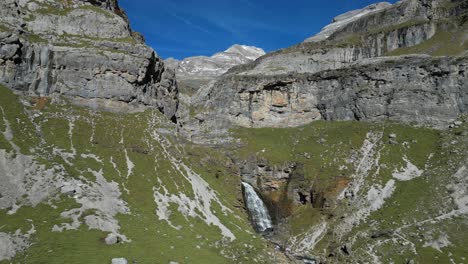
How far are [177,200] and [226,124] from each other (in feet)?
133

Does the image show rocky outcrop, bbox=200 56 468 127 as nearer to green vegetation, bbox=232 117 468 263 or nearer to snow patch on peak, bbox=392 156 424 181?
green vegetation, bbox=232 117 468 263

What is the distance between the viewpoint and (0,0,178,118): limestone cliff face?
3051 inches

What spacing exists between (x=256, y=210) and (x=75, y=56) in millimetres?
51326

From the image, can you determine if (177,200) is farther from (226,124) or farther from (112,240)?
(226,124)

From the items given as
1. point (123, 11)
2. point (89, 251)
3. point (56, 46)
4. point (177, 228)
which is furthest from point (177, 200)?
point (123, 11)

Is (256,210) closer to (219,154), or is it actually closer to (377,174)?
(219,154)

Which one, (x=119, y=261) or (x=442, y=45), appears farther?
(x=442, y=45)

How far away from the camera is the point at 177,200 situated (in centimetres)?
5900

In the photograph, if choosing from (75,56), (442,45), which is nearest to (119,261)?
(75,56)

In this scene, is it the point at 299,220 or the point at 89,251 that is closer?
the point at 89,251

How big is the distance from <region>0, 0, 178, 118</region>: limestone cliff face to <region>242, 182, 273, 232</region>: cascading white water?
33.2 m

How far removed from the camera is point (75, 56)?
82.2 meters

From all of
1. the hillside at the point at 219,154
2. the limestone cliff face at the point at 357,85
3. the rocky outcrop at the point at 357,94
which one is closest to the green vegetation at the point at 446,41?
the limestone cliff face at the point at 357,85

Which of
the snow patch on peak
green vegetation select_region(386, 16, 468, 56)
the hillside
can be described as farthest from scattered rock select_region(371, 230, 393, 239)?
green vegetation select_region(386, 16, 468, 56)
